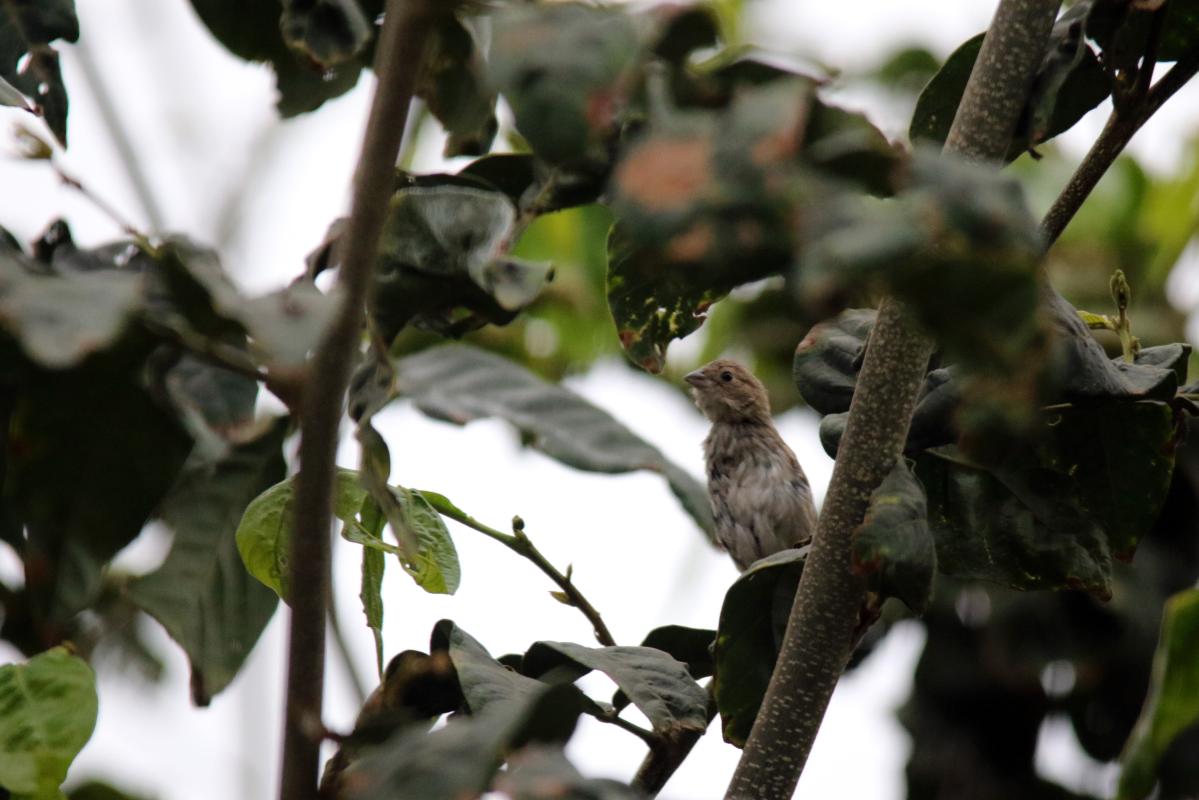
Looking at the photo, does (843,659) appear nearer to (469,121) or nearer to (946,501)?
(946,501)

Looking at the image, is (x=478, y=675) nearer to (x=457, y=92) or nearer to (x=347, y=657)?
(x=457, y=92)

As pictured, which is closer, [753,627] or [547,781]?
[547,781]

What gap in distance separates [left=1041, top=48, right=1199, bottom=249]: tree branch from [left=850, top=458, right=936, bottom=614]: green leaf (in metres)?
0.39

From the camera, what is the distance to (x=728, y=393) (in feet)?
16.3

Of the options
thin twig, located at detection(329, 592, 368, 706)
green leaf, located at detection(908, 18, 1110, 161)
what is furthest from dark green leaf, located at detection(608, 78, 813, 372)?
thin twig, located at detection(329, 592, 368, 706)

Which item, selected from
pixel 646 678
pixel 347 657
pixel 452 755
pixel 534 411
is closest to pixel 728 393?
pixel 347 657

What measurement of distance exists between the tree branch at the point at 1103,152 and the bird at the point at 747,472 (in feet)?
9.07

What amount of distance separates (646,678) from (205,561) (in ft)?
1.91

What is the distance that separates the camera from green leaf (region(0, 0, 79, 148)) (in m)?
1.61

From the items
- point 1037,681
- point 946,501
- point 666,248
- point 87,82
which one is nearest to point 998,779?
point 1037,681

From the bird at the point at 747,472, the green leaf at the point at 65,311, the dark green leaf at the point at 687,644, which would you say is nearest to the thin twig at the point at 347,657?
the dark green leaf at the point at 687,644

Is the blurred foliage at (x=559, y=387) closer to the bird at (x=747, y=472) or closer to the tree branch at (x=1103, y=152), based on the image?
the tree branch at (x=1103, y=152)

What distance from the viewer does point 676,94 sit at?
3.61ft

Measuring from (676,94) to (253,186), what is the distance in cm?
343
